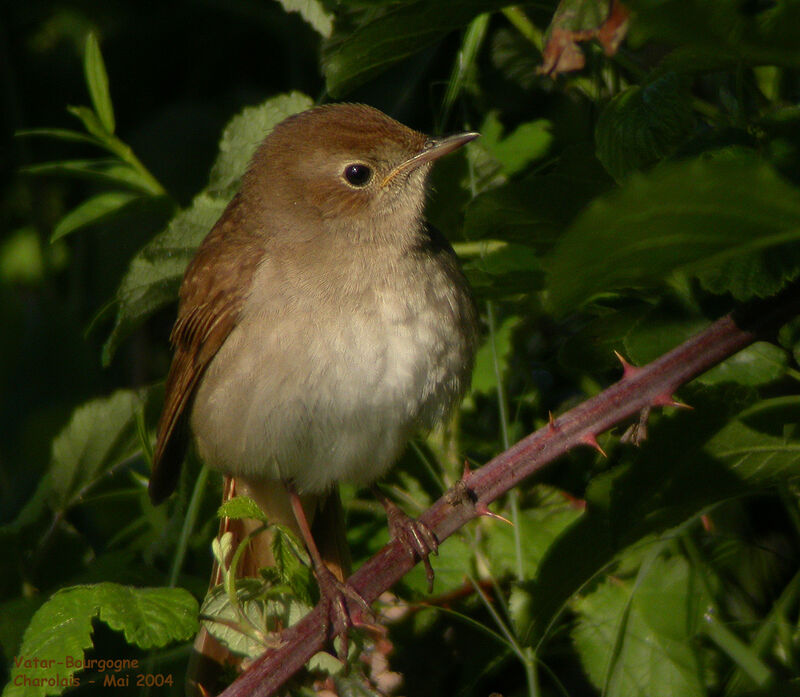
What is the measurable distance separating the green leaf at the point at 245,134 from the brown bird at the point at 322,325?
0.19 metres

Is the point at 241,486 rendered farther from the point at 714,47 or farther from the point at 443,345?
the point at 714,47

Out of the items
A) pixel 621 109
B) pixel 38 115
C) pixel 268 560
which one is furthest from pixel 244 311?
pixel 38 115

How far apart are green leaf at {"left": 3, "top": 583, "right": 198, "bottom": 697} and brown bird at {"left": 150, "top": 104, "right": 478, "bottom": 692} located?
1.37 ft

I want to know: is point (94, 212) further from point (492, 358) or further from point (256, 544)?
point (492, 358)

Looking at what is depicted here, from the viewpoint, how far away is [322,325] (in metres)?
2.62

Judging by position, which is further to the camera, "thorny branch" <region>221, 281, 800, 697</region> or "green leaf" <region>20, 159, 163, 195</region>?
"green leaf" <region>20, 159, 163, 195</region>

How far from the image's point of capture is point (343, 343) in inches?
102

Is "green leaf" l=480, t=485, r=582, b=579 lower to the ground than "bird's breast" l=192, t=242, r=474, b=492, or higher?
lower

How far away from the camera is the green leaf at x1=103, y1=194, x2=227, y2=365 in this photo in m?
3.12

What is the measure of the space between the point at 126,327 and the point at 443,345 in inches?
38.6

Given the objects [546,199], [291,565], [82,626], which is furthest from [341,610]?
[546,199]

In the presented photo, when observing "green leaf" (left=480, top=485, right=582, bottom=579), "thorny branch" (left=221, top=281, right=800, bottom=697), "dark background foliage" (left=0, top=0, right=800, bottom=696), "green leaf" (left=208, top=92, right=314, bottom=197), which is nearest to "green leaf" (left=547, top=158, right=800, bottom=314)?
"dark background foliage" (left=0, top=0, right=800, bottom=696)

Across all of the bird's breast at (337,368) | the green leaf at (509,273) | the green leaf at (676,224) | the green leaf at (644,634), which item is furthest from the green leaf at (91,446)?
the green leaf at (676,224)

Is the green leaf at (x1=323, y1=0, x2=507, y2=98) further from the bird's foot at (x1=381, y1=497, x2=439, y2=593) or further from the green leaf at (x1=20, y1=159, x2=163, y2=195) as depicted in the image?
the green leaf at (x1=20, y1=159, x2=163, y2=195)
